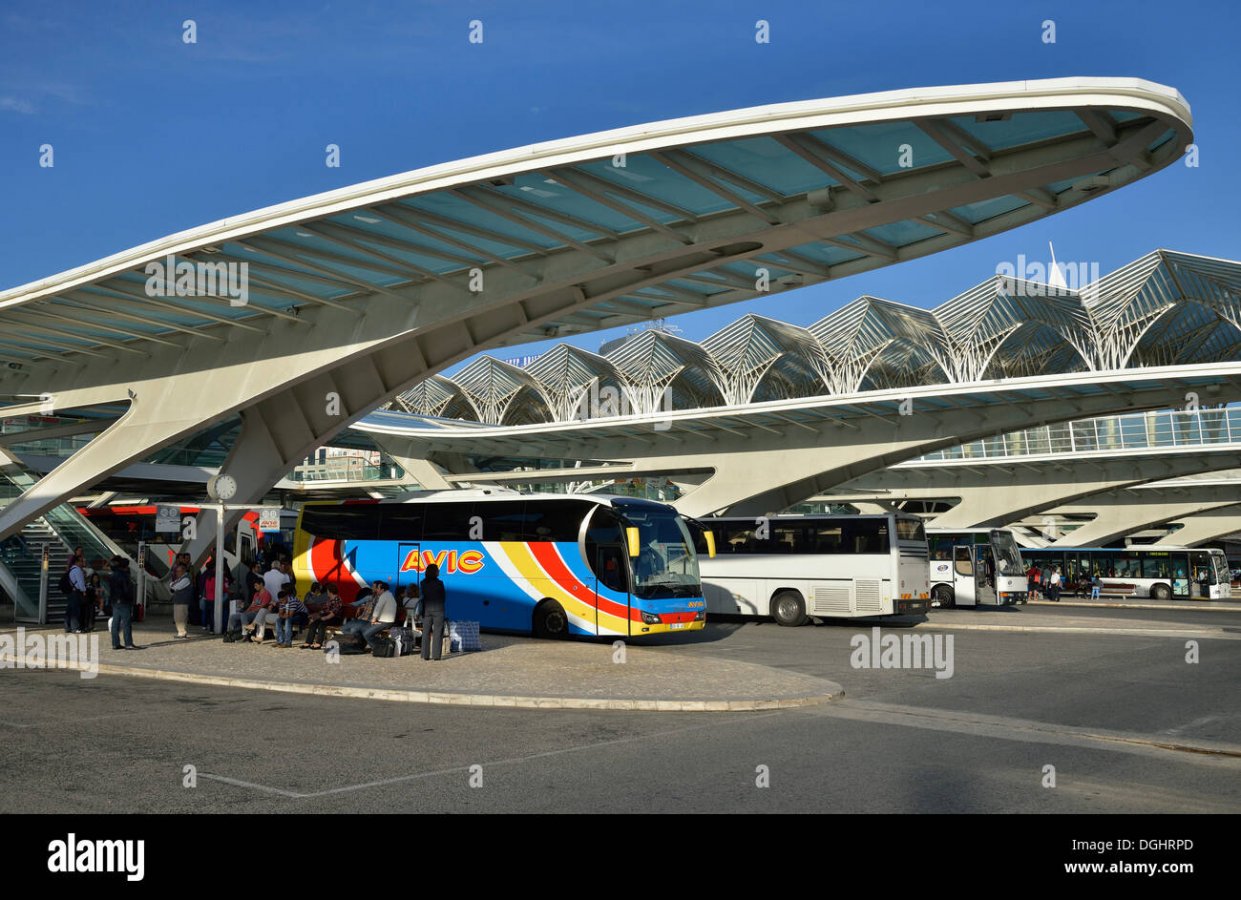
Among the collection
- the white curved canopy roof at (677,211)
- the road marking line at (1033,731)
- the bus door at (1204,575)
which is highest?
the white curved canopy roof at (677,211)

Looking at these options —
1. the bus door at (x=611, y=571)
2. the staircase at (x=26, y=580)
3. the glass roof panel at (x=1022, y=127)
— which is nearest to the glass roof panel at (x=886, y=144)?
the glass roof panel at (x=1022, y=127)

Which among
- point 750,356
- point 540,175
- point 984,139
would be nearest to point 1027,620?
point 984,139

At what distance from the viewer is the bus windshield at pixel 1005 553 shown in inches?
1485

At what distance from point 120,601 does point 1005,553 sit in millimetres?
30186

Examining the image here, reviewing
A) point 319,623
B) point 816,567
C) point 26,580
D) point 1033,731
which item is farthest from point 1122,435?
point 26,580

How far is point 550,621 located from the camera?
22.2m

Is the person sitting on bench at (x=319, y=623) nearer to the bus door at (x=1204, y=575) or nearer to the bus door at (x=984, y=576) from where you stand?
the bus door at (x=984, y=576)

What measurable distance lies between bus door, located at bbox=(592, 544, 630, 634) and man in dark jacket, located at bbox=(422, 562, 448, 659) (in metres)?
4.90

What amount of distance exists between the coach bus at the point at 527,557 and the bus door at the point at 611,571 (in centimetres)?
2

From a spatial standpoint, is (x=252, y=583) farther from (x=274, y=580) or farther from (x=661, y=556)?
(x=661, y=556)

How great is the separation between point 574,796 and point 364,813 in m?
1.51

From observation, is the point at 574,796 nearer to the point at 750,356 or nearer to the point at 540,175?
the point at 540,175

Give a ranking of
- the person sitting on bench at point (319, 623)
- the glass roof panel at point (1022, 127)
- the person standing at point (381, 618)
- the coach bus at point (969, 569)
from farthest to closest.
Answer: the coach bus at point (969, 569), the person sitting on bench at point (319, 623), the person standing at point (381, 618), the glass roof panel at point (1022, 127)

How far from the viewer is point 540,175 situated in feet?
50.7
